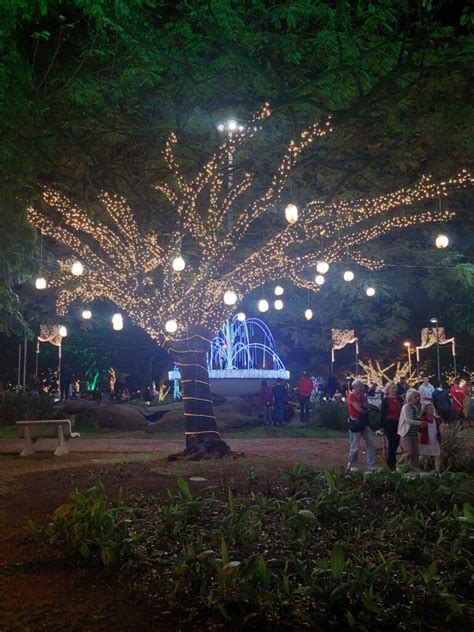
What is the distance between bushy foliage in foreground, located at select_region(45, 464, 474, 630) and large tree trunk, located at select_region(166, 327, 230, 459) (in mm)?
4572

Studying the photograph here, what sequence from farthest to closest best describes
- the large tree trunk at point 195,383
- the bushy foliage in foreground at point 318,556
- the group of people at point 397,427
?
the large tree trunk at point 195,383, the group of people at point 397,427, the bushy foliage in foreground at point 318,556

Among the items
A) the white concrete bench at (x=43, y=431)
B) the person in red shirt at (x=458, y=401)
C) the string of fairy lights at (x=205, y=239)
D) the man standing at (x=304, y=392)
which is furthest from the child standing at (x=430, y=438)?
the man standing at (x=304, y=392)

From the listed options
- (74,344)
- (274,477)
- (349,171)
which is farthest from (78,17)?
(74,344)

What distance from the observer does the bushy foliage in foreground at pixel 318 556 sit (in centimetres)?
431

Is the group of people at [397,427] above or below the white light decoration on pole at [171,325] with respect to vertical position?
below

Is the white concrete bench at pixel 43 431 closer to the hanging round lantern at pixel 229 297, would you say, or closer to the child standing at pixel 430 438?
the hanging round lantern at pixel 229 297

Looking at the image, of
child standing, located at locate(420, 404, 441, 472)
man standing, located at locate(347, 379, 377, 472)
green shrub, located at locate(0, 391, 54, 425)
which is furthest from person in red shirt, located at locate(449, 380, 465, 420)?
green shrub, located at locate(0, 391, 54, 425)

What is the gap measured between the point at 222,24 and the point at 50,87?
3041 mm

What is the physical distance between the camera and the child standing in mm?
10359

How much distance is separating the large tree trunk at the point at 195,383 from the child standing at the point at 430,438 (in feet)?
13.2

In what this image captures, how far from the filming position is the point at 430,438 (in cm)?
1045

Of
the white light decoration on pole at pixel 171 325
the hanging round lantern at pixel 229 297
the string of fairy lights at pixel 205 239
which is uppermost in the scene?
the string of fairy lights at pixel 205 239

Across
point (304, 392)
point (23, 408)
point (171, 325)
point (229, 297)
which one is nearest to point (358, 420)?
point (229, 297)

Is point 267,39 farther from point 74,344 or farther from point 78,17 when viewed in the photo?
point 74,344
